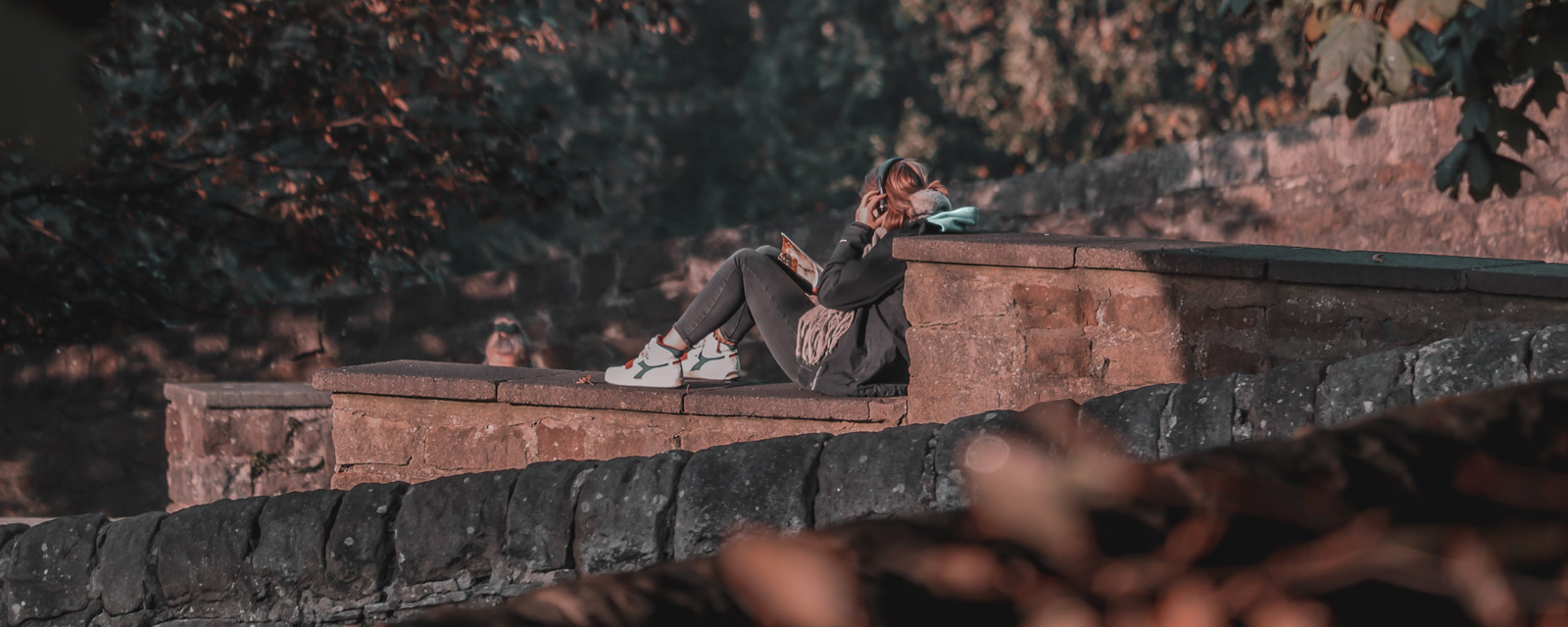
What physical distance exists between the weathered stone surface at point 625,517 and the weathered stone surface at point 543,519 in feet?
0.07

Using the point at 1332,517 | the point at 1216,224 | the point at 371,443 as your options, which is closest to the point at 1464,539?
the point at 1332,517

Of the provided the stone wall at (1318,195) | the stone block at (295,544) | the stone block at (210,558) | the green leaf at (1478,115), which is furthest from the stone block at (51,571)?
the stone wall at (1318,195)

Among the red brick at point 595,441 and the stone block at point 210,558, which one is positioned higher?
the red brick at point 595,441

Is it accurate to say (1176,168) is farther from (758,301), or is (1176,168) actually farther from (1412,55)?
(1412,55)

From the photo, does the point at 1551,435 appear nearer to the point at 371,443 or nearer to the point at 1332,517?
the point at 1332,517

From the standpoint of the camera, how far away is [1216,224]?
7.32 meters

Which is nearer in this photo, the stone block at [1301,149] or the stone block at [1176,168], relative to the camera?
the stone block at [1301,149]

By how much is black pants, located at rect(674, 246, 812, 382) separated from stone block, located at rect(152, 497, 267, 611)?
1.97 m

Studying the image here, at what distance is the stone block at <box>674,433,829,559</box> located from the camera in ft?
8.52

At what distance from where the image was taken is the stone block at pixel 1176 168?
7.41 m

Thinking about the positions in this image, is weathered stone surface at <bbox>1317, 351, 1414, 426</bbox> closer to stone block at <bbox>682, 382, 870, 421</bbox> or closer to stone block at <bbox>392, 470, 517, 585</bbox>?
stone block at <bbox>392, 470, 517, 585</bbox>

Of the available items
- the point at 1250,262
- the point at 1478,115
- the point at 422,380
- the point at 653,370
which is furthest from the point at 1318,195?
the point at 422,380

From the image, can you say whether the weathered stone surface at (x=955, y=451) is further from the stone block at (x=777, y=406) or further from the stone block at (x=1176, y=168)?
the stone block at (x=1176, y=168)

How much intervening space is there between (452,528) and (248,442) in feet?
12.6
